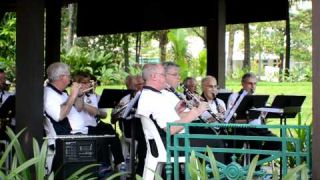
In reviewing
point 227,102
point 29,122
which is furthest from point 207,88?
point 29,122

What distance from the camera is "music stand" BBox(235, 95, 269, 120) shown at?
660cm

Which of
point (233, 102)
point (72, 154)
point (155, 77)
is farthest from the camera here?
point (233, 102)

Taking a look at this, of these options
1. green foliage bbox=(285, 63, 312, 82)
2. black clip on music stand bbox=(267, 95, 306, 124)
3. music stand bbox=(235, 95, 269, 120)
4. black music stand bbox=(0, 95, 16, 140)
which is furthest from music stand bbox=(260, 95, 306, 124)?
green foliage bbox=(285, 63, 312, 82)

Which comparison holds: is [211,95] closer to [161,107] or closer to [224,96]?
[224,96]

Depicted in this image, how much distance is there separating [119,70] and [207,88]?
16.4 metres

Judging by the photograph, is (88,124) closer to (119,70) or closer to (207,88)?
(207,88)

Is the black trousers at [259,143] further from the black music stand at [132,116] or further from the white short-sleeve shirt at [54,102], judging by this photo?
the white short-sleeve shirt at [54,102]

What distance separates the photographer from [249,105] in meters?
6.73

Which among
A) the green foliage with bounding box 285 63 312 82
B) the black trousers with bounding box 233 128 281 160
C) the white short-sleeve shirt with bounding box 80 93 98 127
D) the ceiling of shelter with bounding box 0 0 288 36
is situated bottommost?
the black trousers with bounding box 233 128 281 160

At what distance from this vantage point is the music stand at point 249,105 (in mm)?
6598

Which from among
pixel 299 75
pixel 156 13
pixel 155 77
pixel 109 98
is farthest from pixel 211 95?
pixel 299 75

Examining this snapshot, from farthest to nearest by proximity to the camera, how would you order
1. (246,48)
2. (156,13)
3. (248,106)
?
(246,48) < (156,13) < (248,106)

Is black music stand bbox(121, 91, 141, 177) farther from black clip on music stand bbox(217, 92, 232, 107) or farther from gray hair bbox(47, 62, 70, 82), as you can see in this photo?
black clip on music stand bbox(217, 92, 232, 107)

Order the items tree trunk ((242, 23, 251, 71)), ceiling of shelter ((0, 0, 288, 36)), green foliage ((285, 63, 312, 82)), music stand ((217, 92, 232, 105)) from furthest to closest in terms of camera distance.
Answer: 1. tree trunk ((242, 23, 251, 71))
2. green foliage ((285, 63, 312, 82))
3. ceiling of shelter ((0, 0, 288, 36))
4. music stand ((217, 92, 232, 105))
